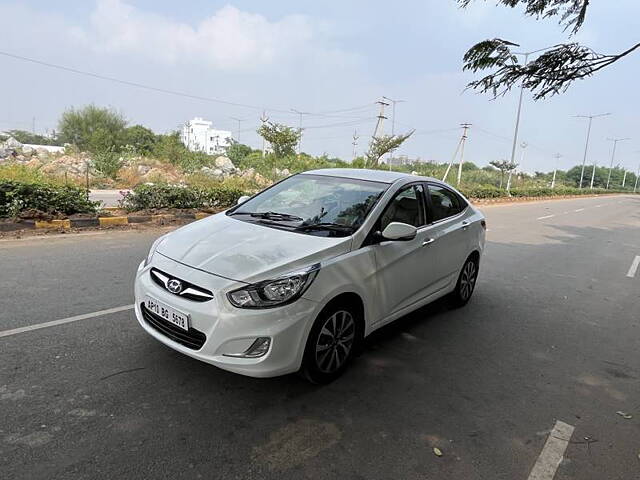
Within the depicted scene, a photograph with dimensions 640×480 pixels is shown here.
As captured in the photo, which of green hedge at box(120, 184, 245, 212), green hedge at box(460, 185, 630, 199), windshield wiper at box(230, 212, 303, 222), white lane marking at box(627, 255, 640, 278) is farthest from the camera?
green hedge at box(460, 185, 630, 199)

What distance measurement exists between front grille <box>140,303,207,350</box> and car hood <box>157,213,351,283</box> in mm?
414

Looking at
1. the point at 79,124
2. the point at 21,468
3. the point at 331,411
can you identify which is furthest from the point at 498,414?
the point at 79,124

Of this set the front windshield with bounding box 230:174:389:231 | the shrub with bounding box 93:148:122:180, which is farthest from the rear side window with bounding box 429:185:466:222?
the shrub with bounding box 93:148:122:180

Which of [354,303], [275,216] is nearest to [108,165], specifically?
[275,216]

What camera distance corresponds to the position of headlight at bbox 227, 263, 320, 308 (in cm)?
284

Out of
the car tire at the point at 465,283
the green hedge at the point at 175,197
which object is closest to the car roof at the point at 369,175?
the car tire at the point at 465,283

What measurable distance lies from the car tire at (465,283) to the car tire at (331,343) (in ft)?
6.97

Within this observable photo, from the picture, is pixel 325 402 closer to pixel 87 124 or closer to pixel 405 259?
pixel 405 259

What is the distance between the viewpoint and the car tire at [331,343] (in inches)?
122

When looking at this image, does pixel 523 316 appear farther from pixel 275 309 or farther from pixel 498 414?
pixel 275 309

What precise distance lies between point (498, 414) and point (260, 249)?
6.58 ft

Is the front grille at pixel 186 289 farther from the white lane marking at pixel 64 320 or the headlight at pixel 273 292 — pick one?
the white lane marking at pixel 64 320

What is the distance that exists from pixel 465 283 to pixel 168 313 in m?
3.61

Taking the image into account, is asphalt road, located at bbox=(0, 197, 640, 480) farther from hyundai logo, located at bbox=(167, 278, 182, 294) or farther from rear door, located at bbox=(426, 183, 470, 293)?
hyundai logo, located at bbox=(167, 278, 182, 294)
